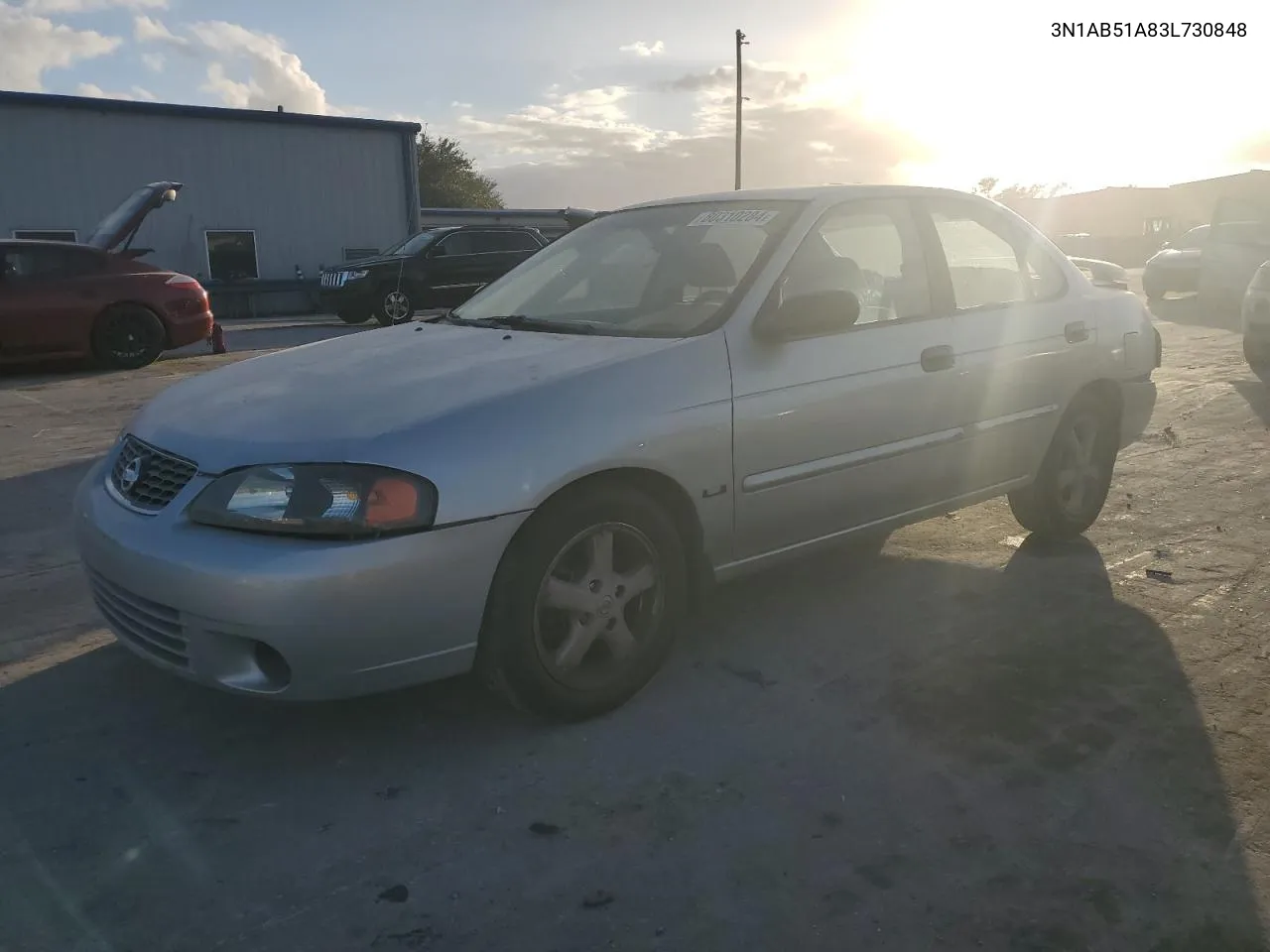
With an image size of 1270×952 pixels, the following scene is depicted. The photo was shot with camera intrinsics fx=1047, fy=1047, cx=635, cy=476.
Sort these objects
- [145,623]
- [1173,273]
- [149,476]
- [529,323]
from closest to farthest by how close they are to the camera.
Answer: [145,623] < [149,476] < [529,323] < [1173,273]

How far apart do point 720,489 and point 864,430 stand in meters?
0.69

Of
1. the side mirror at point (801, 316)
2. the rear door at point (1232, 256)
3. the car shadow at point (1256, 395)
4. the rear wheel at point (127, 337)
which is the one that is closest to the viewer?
the side mirror at point (801, 316)

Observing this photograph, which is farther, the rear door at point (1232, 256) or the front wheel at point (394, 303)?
the front wheel at point (394, 303)

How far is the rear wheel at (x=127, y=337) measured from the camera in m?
10.8

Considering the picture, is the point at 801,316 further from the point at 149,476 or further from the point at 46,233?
the point at 46,233

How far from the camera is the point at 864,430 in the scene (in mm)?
3664

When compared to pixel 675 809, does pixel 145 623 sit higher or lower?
higher

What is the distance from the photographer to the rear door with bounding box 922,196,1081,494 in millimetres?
4066

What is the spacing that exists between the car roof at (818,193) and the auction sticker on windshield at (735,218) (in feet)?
A: 0.39

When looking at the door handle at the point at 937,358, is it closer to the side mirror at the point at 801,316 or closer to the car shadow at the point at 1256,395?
the side mirror at the point at 801,316

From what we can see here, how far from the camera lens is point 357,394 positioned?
303 cm

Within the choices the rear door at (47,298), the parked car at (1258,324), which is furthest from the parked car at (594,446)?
the rear door at (47,298)

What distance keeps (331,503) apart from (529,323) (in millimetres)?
1345

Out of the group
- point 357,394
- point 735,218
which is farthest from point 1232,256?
point 357,394
